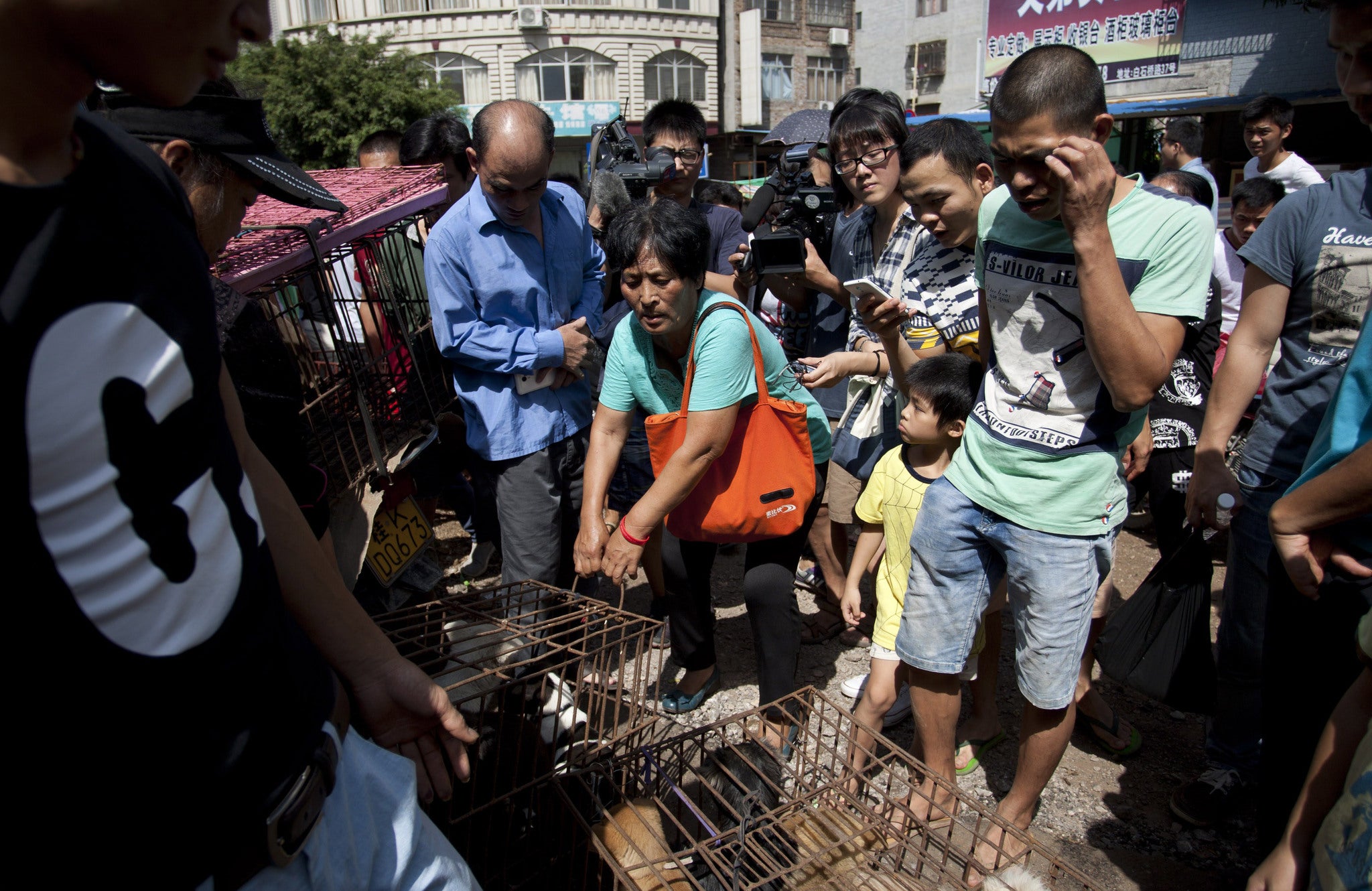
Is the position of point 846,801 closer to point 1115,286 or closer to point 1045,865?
point 1045,865

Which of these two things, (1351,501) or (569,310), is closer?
(1351,501)

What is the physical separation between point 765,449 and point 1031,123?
121cm

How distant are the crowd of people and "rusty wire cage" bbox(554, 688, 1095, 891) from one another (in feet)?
0.43

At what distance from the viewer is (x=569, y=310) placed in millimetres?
3332

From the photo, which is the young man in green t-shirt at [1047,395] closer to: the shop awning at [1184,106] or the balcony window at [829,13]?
the shop awning at [1184,106]

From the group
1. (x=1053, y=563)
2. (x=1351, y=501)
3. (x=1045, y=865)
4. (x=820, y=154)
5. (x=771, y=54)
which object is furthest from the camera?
(x=771, y=54)

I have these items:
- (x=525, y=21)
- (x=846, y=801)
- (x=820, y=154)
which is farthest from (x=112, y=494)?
(x=525, y=21)

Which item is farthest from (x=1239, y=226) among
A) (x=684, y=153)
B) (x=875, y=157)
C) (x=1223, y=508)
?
(x=1223, y=508)

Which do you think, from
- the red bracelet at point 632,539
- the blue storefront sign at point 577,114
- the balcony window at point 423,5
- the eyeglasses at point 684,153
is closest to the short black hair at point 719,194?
the eyeglasses at point 684,153

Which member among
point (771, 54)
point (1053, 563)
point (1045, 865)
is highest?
point (771, 54)

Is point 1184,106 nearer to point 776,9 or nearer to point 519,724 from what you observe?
point 519,724

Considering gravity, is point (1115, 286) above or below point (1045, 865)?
above

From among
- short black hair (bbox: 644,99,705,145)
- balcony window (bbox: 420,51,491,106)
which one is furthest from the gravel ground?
balcony window (bbox: 420,51,491,106)

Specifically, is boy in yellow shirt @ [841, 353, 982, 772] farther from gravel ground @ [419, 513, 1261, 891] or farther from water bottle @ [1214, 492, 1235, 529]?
water bottle @ [1214, 492, 1235, 529]
